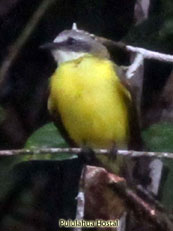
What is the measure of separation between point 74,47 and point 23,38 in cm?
56

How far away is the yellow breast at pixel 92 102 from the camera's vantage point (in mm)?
3869

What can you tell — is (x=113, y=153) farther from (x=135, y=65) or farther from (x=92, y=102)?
(x=135, y=65)

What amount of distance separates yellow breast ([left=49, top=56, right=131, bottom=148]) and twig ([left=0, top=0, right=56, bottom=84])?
626 millimetres

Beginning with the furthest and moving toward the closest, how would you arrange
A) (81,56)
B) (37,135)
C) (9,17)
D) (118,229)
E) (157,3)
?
1. (9,17)
2. (157,3)
3. (81,56)
4. (37,135)
5. (118,229)

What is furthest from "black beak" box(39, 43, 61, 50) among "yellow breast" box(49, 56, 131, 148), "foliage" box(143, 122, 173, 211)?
"foliage" box(143, 122, 173, 211)

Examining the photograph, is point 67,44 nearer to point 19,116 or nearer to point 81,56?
point 81,56

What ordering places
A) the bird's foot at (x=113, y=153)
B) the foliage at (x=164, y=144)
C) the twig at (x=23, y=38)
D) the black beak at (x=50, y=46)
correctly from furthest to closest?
the twig at (x=23, y=38) < the black beak at (x=50, y=46) < the bird's foot at (x=113, y=153) < the foliage at (x=164, y=144)

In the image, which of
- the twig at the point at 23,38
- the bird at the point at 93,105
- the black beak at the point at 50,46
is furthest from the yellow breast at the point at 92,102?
the twig at the point at 23,38

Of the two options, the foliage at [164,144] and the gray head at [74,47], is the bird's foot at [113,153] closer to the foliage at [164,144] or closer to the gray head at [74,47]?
the foliage at [164,144]

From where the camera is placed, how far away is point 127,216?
373 cm

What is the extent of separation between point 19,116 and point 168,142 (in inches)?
52.6

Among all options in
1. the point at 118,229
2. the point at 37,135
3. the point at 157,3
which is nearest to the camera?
the point at 118,229

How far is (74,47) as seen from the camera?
419 cm

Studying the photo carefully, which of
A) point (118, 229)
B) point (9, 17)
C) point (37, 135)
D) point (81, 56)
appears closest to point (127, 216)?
point (118, 229)
